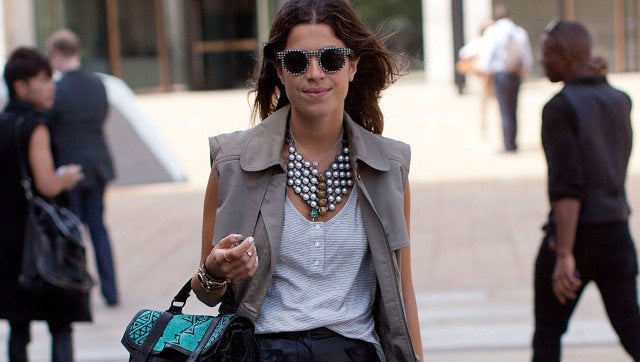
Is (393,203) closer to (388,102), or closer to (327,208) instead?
(327,208)

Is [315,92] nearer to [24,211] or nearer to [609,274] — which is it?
[609,274]

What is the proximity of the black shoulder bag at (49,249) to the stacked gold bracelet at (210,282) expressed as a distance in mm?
2906

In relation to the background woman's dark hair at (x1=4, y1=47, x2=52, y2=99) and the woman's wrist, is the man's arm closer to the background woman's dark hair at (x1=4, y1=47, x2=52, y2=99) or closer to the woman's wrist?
the woman's wrist

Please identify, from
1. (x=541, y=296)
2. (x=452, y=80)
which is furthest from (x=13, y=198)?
(x=452, y=80)

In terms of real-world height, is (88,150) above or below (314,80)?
below

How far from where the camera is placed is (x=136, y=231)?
38.1 ft

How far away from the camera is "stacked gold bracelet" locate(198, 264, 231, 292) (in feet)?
9.19

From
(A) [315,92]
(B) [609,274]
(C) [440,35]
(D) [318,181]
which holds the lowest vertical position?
(B) [609,274]

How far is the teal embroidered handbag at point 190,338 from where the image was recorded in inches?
105

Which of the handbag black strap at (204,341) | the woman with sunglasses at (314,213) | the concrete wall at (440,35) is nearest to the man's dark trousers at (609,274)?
the woman with sunglasses at (314,213)

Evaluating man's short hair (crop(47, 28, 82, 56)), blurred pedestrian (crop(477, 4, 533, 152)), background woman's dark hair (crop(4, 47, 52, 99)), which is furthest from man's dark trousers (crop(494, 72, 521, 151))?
background woman's dark hair (crop(4, 47, 52, 99))

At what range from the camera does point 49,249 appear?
5.65 metres

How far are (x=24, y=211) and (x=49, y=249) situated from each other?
0.24 m

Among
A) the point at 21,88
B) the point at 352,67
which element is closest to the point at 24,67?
the point at 21,88
